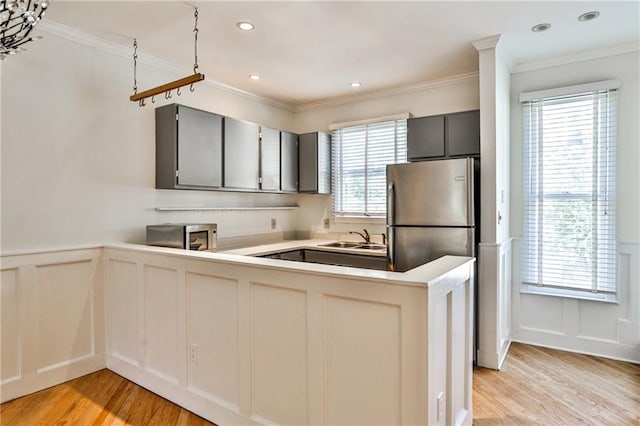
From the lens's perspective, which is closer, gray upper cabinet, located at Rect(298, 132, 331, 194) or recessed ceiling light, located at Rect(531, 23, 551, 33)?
recessed ceiling light, located at Rect(531, 23, 551, 33)

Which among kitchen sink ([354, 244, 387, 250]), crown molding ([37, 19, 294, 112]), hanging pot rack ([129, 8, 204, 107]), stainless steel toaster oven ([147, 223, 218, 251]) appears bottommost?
kitchen sink ([354, 244, 387, 250])

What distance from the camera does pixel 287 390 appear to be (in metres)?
1.82

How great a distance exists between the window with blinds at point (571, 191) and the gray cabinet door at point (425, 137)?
0.80 metres

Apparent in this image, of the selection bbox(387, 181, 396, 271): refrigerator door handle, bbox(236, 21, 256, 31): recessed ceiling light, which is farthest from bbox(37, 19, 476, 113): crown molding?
bbox(387, 181, 396, 271): refrigerator door handle

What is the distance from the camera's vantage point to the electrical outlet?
7.25 feet

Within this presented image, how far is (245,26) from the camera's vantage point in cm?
267

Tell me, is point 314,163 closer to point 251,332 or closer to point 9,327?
point 251,332

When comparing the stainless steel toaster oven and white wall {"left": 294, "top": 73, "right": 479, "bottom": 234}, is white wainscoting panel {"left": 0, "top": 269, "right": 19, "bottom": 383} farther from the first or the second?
white wall {"left": 294, "top": 73, "right": 479, "bottom": 234}

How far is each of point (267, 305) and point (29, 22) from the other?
5.13ft

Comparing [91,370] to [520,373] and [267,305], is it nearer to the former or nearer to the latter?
[267,305]

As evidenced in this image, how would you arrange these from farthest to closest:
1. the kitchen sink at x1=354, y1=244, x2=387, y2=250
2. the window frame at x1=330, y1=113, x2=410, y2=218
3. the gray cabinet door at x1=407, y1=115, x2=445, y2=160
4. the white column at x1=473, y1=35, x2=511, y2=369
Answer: the window frame at x1=330, y1=113, x2=410, y2=218
the kitchen sink at x1=354, y1=244, x2=387, y2=250
the gray cabinet door at x1=407, y1=115, x2=445, y2=160
the white column at x1=473, y1=35, x2=511, y2=369

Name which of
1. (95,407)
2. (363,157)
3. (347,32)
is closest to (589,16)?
(347,32)

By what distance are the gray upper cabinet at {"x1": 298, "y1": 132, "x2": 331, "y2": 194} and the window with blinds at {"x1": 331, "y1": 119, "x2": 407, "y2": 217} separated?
0.13 meters

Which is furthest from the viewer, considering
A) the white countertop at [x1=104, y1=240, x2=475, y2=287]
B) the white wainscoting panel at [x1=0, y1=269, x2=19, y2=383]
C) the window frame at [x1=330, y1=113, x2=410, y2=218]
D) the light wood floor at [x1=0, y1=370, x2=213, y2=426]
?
the window frame at [x1=330, y1=113, x2=410, y2=218]
